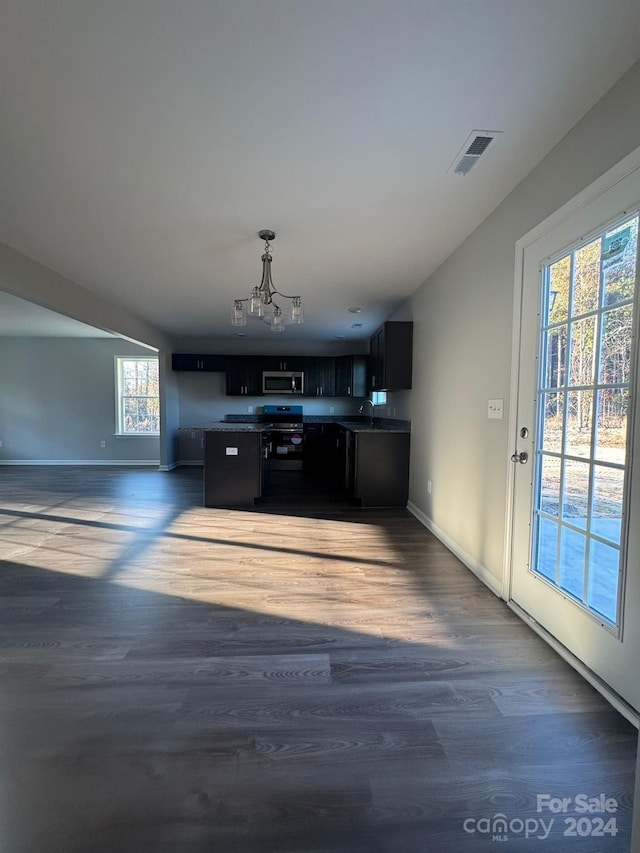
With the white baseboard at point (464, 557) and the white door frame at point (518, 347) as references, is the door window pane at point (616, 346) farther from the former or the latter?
the white baseboard at point (464, 557)

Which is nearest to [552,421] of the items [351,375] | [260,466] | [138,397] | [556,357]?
[556,357]

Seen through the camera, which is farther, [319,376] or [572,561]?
[319,376]

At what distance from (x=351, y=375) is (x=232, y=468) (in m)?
3.33

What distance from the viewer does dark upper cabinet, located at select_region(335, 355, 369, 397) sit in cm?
696

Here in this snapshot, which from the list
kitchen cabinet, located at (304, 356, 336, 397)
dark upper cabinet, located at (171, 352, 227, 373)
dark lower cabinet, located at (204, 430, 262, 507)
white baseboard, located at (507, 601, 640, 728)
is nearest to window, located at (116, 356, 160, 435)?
dark upper cabinet, located at (171, 352, 227, 373)

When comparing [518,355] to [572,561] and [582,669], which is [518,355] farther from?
[582,669]

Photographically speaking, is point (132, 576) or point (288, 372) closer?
point (132, 576)

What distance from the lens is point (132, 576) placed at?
2.62 m

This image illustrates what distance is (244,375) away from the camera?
707 cm

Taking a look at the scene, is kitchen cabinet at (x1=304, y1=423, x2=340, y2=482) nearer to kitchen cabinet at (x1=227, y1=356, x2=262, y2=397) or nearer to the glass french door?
kitchen cabinet at (x1=227, y1=356, x2=262, y2=397)

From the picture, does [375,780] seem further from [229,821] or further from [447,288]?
[447,288]

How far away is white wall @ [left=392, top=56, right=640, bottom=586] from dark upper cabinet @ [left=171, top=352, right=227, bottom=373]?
4.24 metres

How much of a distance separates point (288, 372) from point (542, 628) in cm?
578

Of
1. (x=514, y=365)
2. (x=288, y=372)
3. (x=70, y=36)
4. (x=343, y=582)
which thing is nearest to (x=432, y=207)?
(x=514, y=365)
